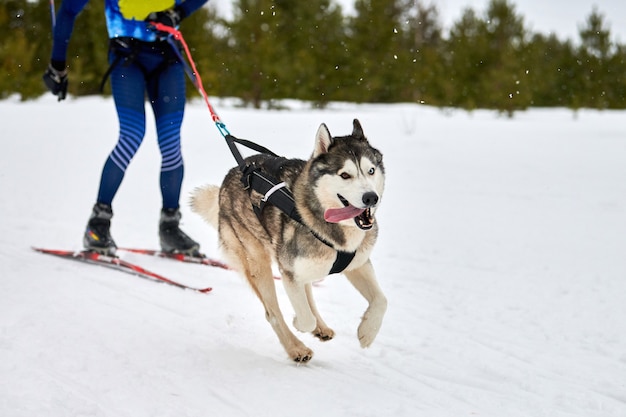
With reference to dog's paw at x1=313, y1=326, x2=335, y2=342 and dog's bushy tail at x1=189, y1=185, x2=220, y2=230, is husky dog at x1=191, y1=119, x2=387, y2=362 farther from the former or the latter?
dog's bushy tail at x1=189, y1=185, x2=220, y2=230

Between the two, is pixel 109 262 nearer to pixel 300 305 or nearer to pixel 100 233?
pixel 100 233

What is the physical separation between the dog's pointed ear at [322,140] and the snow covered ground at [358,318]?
3.54 ft

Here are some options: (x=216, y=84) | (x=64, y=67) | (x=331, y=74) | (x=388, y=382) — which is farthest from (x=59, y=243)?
(x=331, y=74)

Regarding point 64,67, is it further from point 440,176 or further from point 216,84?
point 216,84

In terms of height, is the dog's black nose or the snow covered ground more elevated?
the dog's black nose

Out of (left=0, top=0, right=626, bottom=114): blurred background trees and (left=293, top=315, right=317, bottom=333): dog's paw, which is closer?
(left=293, top=315, right=317, bottom=333): dog's paw

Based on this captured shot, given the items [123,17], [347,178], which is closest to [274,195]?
[347,178]

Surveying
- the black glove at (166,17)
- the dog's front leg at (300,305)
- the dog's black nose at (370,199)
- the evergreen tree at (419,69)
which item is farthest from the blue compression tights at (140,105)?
the evergreen tree at (419,69)

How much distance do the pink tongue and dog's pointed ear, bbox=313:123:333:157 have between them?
369 millimetres

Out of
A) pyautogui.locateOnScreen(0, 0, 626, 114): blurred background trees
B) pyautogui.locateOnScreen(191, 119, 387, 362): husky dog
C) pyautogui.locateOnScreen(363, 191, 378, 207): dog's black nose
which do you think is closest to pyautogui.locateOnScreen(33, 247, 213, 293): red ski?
pyautogui.locateOnScreen(191, 119, 387, 362): husky dog

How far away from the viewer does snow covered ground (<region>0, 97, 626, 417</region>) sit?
244 centimetres

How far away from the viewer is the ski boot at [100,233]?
4.38 metres

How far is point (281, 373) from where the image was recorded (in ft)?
8.95

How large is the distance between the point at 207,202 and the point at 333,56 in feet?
66.0
